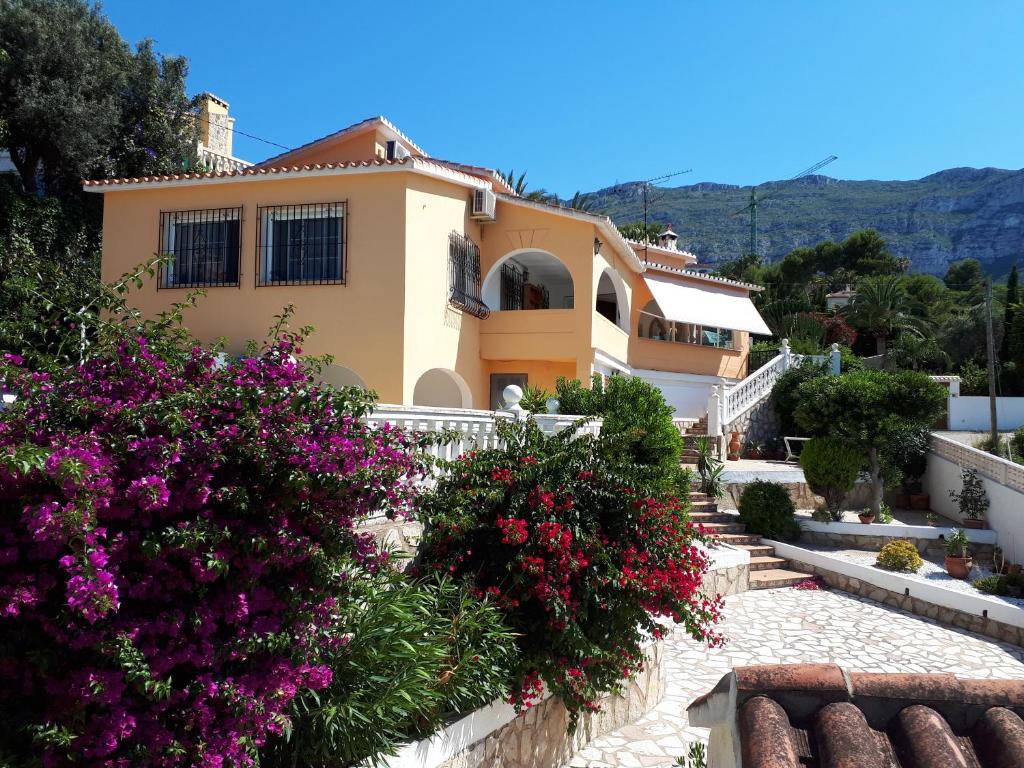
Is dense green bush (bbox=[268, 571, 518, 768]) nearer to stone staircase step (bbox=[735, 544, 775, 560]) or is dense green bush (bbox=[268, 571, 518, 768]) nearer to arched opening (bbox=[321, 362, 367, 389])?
stone staircase step (bbox=[735, 544, 775, 560])

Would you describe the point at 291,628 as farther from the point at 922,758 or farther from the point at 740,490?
Result: the point at 740,490

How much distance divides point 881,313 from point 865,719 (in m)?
44.8

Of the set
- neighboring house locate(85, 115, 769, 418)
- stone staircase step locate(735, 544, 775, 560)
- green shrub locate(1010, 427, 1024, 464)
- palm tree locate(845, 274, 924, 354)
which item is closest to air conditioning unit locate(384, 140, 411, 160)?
neighboring house locate(85, 115, 769, 418)

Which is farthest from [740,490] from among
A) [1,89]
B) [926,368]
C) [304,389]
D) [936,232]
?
[936,232]

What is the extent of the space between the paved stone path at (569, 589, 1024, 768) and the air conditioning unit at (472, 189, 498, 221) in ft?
37.7

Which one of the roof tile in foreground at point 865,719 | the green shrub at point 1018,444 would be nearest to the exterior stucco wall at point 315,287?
the roof tile in foreground at point 865,719

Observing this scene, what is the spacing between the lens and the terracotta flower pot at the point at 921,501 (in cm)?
2177

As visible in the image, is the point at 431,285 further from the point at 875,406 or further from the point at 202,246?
the point at 875,406

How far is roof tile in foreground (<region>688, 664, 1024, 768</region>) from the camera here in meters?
3.34

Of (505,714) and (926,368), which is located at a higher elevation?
(926,368)

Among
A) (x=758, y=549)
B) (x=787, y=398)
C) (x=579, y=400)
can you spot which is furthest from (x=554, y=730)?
(x=787, y=398)

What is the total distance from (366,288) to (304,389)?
12262 millimetres

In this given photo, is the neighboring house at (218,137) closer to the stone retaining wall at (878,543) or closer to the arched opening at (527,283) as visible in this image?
the arched opening at (527,283)

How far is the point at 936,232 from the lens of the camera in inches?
5389
